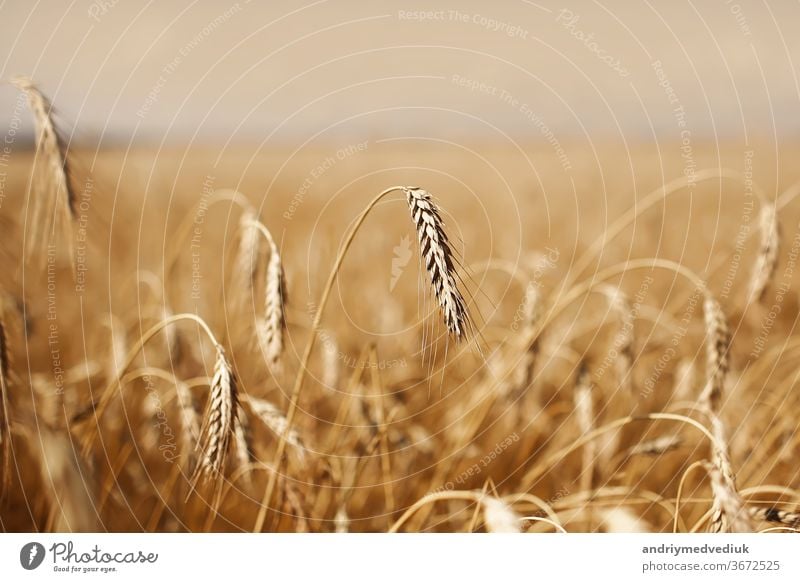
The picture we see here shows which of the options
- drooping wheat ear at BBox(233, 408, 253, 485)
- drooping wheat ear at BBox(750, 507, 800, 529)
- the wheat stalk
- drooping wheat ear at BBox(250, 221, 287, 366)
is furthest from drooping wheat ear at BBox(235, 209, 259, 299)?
drooping wheat ear at BBox(750, 507, 800, 529)

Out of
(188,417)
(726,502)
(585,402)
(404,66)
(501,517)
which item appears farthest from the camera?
(404,66)

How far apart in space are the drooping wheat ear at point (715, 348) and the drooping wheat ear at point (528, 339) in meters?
0.28

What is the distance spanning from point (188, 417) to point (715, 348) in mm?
888

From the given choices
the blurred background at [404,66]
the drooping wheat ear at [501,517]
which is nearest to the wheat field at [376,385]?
the drooping wheat ear at [501,517]

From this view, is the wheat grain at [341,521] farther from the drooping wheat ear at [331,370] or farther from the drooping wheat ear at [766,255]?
the drooping wheat ear at [766,255]

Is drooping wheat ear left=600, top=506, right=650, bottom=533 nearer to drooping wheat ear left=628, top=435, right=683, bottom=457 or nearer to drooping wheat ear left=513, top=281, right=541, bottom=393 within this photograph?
drooping wheat ear left=628, top=435, right=683, bottom=457

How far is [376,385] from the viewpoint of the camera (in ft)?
2.87

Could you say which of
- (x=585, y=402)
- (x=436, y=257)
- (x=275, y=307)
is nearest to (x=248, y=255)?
(x=275, y=307)

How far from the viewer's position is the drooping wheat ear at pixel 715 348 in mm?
850

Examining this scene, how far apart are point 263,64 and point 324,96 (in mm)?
154

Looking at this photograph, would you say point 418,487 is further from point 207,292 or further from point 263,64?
point 263,64

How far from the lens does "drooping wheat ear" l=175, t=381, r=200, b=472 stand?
82 centimetres

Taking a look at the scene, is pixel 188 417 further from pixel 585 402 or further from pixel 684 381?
pixel 684 381
